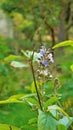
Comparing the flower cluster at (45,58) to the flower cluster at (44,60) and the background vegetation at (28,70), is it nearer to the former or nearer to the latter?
the flower cluster at (44,60)

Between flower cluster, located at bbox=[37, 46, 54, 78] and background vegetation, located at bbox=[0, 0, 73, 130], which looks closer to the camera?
flower cluster, located at bbox=[37, 46, 54, 78]

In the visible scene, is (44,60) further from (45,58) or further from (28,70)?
(28,70)

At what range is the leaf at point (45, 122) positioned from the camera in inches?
65.4

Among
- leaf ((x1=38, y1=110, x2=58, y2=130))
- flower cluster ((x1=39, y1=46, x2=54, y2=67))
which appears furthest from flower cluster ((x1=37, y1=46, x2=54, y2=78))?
leaf ((x1=38, y1=110, x2=58, y2=130))

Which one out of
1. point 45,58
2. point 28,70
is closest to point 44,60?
point 45,58

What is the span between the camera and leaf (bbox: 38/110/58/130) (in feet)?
5.45

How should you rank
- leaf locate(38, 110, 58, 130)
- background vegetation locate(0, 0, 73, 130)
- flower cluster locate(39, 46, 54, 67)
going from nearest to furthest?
leaf locate(38, 110, 58, 130) → flower cluster locate(39, 46, 54, 67) → background vegetation locate(0, 0, 73, 130)

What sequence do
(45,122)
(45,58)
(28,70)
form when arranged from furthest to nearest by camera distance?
(28,70), (45,58), (45,122)

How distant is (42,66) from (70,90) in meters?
1.35

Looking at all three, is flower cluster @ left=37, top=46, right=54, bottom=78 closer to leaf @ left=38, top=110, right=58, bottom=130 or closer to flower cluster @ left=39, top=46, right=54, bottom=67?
flower cluster @ left=39, top=46, right=54, bottom=67

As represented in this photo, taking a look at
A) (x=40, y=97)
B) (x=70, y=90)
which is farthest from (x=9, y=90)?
(x=40, y=97)

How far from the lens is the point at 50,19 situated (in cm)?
761

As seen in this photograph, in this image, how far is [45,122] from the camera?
1.68 m

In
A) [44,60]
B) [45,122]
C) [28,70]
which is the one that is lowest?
[28,70]
